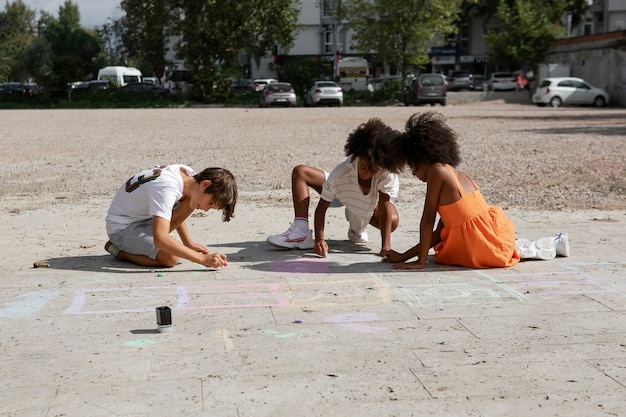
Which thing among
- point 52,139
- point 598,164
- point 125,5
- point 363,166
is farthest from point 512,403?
point 125,5

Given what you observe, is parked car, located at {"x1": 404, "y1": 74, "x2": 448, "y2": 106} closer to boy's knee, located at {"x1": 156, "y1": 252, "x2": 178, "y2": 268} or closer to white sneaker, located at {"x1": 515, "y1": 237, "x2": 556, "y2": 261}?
white sneaker, located at {"x1": 515, "y1": 237, "x2": 556, "y2": 261}

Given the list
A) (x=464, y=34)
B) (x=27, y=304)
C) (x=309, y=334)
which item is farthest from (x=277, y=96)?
(x=309, y=334)

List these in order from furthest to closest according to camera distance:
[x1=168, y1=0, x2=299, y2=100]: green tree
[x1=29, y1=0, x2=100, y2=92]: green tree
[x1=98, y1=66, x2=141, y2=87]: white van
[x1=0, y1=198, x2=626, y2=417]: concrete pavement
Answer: [x1=98, y1=66, x2=141, y2=87]: white van → [x1=29, y1=0, x2=100, y2=92]: green tree → [x1=168, y1=0, x2=299, y2=100]: green tree → [x1=0, y1=198, x2=626, y2=417]: concrete pavement

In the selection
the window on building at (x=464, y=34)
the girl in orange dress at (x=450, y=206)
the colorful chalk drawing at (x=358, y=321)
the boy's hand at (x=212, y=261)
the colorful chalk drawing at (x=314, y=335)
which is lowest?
the colorful chalk drawing at (x=358, y=321)

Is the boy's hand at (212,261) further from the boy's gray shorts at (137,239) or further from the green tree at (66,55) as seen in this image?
the green tree at (66,55)

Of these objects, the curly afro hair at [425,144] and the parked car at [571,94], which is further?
the parked car at [571,94]

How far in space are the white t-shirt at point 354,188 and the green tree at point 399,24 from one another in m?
38.9

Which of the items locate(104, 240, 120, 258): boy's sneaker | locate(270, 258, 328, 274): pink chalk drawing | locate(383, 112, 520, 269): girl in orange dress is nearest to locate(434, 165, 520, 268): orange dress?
locate(383, 112, 520, 269): girl in orange dress

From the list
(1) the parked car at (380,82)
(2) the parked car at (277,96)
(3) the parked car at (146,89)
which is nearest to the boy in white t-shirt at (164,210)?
(2) the parked car at (277,96)

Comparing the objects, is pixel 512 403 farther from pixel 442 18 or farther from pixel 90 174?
pixel 442 18

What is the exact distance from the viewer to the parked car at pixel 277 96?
4022 cm

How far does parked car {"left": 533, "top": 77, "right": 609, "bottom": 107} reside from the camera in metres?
36.8

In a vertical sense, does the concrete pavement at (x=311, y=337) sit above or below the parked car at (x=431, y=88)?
above

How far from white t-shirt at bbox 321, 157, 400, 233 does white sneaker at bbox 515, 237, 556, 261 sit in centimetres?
103
